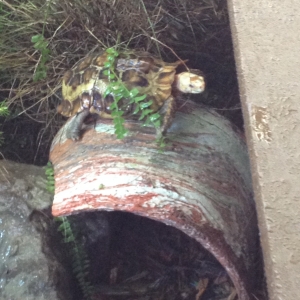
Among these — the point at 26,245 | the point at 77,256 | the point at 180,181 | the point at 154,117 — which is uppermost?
the point at 154,117

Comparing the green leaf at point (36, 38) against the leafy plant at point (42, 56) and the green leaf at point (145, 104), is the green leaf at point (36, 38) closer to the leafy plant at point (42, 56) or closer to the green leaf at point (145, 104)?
the leafy plant at point (42, 56)

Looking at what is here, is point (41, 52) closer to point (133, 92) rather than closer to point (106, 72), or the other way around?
point (106, 72)

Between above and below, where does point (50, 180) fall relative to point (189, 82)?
below

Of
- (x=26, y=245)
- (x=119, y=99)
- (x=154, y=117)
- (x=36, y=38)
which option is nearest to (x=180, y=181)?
(x=154, y=117)

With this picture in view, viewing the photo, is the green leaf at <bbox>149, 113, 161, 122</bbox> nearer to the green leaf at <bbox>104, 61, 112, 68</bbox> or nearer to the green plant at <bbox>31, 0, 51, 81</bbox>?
the green leaf at <bbox>104, 61, 112, 68</bbox>

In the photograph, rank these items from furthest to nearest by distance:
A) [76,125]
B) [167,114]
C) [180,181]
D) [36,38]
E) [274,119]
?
[36,38]
[76,125]
[167,114]
[180,181]
[274,119]

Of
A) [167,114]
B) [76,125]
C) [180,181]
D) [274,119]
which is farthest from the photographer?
[76,125]

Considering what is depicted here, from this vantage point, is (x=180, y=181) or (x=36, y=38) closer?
(x=180, y=181)
